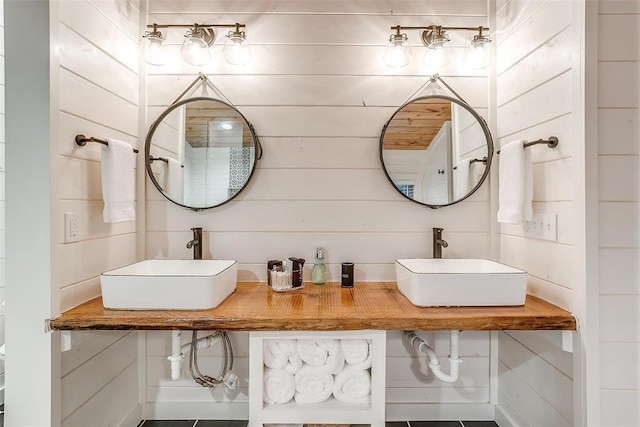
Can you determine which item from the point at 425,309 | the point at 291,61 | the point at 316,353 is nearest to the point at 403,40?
the point at 291,61

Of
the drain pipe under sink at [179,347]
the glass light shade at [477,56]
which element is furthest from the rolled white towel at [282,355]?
the glass light shade at [477,56]

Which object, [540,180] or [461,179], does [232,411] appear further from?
[540,180]

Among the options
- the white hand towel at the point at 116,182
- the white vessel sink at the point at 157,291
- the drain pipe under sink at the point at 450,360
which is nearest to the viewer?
the white vessel sink at the point at 157,291

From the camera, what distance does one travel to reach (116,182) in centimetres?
148

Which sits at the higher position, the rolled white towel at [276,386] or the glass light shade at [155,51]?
the glass light shade at [155,51]

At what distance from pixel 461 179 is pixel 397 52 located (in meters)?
0.74

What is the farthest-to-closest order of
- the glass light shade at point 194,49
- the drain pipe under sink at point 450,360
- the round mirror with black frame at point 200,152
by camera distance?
the round mirror with black frame at point 200,152 < the glass light shade at point 194,49 < the drain pipe under sink at point 450,360

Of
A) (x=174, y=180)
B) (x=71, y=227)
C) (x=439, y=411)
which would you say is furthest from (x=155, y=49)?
(x=439, y=411)

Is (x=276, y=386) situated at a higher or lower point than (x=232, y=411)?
higher

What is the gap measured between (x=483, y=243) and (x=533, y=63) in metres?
0.90

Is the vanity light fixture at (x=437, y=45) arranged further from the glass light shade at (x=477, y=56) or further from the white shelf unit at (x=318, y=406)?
the white shelf unit at (x=318, y=406)

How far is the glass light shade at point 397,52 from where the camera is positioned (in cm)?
169

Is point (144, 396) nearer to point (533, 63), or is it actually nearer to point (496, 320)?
point (496, 320)

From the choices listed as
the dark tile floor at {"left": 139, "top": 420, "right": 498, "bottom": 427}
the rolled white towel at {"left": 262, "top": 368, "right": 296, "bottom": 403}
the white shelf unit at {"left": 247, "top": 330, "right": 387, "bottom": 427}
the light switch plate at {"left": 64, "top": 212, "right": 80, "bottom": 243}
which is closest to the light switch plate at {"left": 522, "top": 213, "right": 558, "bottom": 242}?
the white shelf unit at {"left": 247, "top": 330, "right": 387, "bottom": 427}
